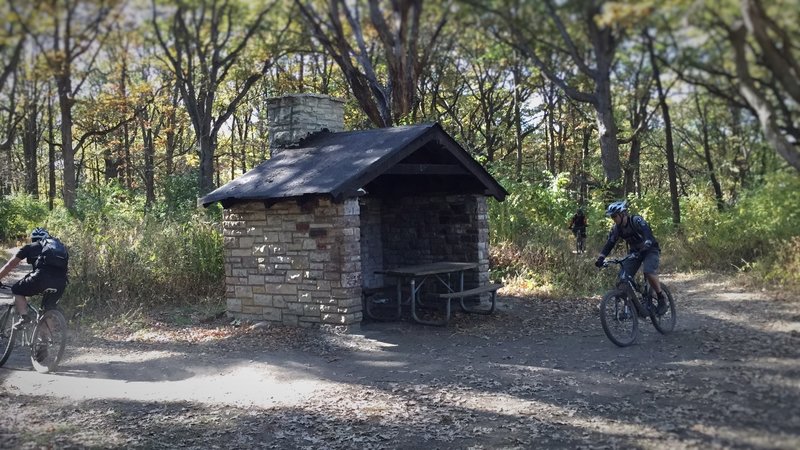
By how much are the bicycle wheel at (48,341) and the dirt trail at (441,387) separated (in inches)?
6.0

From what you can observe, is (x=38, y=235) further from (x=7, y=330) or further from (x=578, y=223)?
(x=578, y=223)

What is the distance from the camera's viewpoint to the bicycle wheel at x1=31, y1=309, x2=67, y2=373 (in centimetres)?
759

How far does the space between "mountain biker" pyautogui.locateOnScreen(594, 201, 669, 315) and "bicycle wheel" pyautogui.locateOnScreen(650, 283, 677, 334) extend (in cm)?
6

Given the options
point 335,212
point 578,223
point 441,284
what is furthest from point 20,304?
point 578,223

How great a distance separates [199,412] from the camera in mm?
5984

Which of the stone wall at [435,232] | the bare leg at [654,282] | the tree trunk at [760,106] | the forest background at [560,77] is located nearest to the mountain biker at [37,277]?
the forest background at [560,77]

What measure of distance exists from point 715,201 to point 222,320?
7573mm

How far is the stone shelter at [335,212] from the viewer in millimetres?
8688

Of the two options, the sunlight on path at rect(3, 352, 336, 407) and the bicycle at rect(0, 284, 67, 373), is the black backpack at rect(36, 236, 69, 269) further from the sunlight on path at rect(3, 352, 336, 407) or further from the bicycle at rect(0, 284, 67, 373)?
the sunlight on path at rect(3, 352, 336, 407)

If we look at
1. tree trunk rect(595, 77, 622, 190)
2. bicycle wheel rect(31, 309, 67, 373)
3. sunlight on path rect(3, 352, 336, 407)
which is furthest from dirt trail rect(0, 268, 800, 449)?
tree trunk rect(595, 77, 622, 190)

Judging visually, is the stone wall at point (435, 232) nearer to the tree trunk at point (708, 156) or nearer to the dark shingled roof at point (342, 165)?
the dark shingled roof at point (342, 165)

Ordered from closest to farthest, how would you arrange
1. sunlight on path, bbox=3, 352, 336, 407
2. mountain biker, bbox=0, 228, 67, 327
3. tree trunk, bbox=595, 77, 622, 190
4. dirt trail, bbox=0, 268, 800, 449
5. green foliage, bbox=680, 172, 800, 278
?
green foliage, bbox=680, 172, 800, 278, dirt trail, bbox=0, 268, 800, 449, tree trunk, bbox=595, 77, 622, 190, sunlight on path, bbox=3, 352, 336, 407, mountain biker, bbox=0, 228, 67, 327

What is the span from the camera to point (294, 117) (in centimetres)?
1037

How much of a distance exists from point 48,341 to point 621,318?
21.8ft
